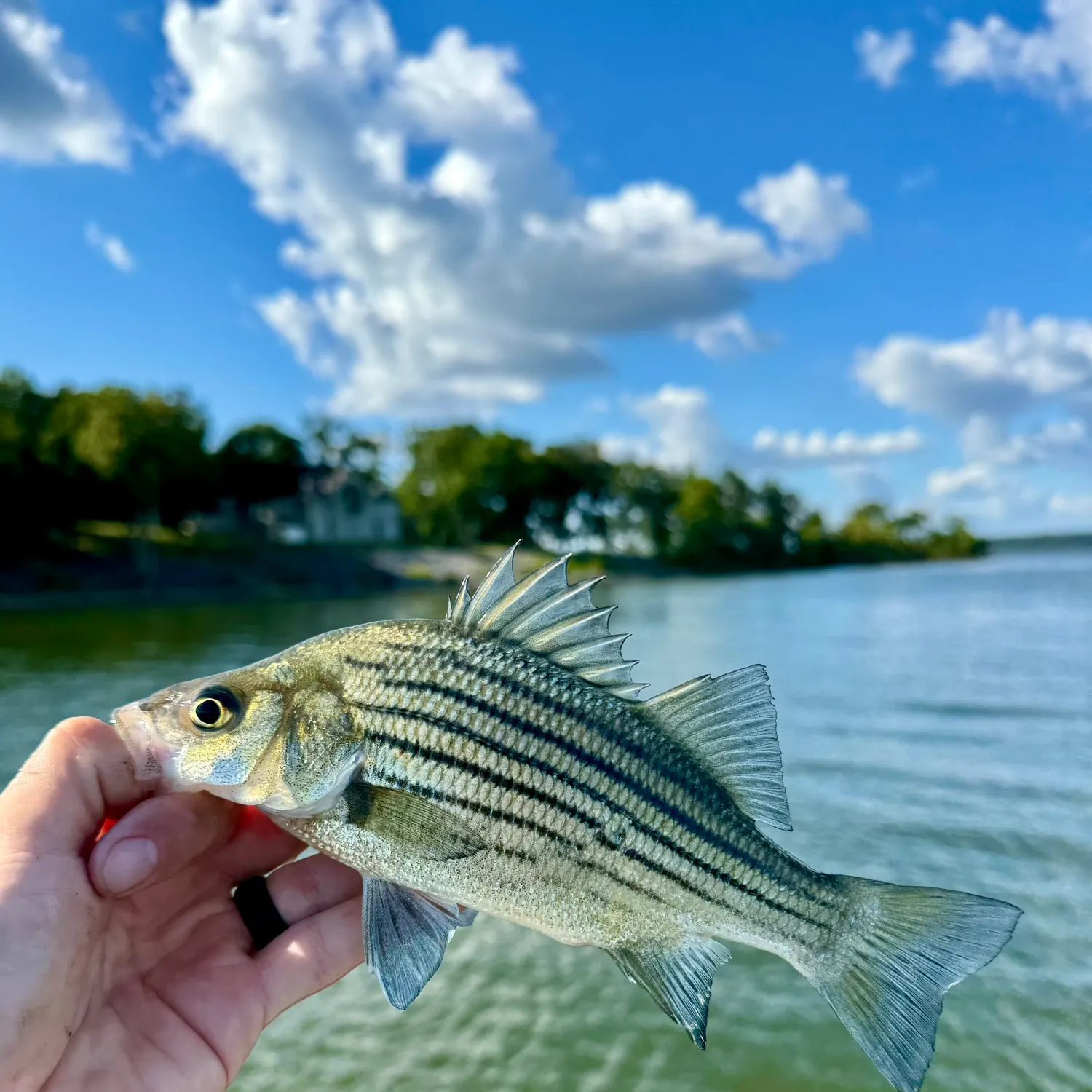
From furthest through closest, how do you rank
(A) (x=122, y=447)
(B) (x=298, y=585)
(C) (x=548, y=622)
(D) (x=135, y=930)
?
(B) (x=298, y=585) → (A) (x=122, y=447) → (D) (x=135, y=930) → (C) (x=548, y=622)

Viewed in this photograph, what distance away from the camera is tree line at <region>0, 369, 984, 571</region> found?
43.4 meters

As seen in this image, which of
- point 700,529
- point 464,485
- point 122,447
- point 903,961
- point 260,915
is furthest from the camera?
point 700,529

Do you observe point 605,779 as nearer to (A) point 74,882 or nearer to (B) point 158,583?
(A) point 74,882

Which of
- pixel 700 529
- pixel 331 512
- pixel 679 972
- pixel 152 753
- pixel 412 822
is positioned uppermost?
pixel 331 512

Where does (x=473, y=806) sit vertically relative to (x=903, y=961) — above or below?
above

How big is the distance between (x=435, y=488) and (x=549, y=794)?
73.8m

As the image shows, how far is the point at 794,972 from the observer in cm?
607

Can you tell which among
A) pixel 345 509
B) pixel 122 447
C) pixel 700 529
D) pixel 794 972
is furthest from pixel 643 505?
pixel 794 972

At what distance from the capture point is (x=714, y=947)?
89.0 inches

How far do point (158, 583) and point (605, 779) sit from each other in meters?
45.1

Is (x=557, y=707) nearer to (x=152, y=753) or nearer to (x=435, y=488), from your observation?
(x=152, y=753)

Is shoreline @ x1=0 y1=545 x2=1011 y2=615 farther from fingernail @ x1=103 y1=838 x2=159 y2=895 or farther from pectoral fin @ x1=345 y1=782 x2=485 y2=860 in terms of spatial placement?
pectoral fin @ x1=345 y1=782 x2=485 y2=860

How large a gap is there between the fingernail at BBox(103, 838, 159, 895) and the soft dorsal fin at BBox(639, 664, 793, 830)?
1.39 meters

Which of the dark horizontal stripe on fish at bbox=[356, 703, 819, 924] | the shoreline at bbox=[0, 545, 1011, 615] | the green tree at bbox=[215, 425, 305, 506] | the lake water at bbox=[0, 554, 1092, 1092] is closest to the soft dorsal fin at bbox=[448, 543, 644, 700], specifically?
the dark horizontal stripe on fish at bbox=[356, 703, 819, 924]
